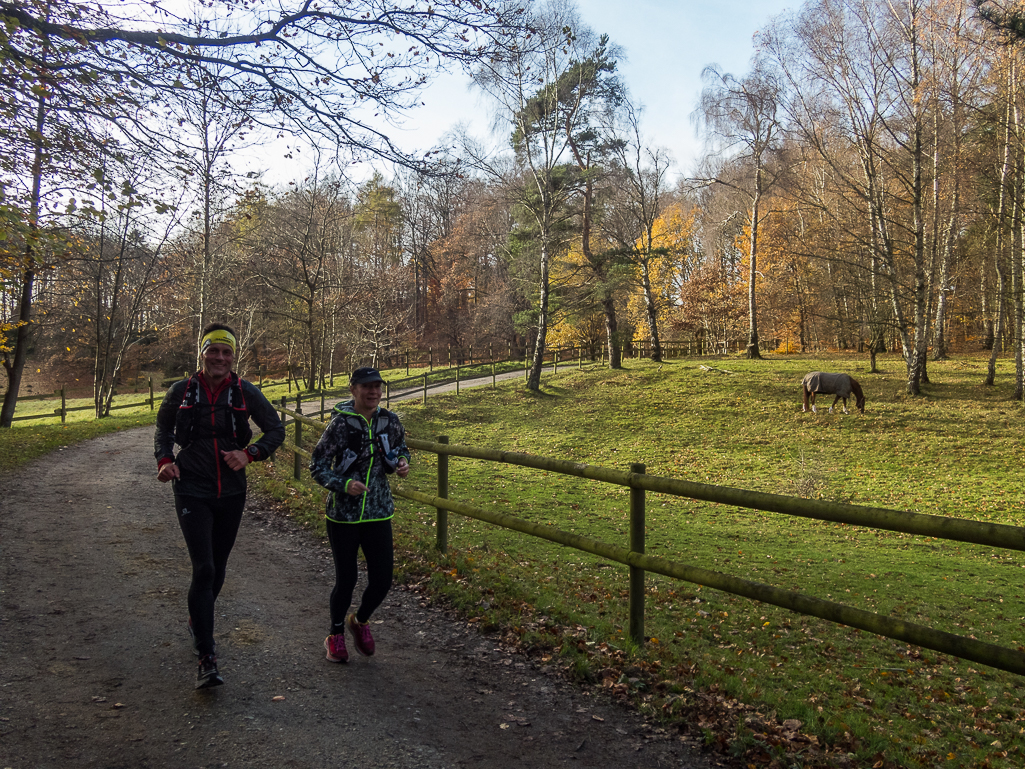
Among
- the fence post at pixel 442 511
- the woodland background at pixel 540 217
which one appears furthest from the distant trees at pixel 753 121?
the fence post at pixel 442 511

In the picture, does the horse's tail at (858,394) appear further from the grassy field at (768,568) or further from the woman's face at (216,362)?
the woman's face at (216,362)

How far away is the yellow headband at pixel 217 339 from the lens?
373 centimetres

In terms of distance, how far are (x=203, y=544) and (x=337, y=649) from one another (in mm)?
1017

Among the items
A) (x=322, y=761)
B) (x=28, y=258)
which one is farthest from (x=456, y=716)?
(x=28, y=258)

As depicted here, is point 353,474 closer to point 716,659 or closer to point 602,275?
point 716,659

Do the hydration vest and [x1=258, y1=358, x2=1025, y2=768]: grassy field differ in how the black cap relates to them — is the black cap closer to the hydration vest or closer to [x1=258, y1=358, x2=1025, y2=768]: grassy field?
the hydration vest

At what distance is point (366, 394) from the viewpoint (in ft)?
12.4

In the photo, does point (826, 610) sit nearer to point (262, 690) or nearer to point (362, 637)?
point (362, 637)

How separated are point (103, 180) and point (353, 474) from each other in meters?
6.18

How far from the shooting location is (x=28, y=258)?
9.12 m

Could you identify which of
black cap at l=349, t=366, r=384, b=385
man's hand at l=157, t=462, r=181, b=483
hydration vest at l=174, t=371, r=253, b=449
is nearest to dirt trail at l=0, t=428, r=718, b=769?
man's hand at l=157, t=462, r=181, b=483

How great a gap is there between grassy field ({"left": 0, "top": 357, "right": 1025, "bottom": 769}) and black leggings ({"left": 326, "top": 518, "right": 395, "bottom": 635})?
1067 mm

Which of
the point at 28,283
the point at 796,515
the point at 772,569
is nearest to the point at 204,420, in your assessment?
the point at 796,515

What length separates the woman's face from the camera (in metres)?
3.70
